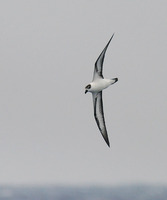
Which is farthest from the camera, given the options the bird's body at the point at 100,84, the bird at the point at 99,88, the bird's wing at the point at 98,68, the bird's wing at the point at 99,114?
the bird's wing at the point at 99,114

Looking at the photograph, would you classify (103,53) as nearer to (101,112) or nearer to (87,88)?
(87,88)

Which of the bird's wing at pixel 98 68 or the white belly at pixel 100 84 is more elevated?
the bird's wing at pixel 98 68

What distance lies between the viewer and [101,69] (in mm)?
61344

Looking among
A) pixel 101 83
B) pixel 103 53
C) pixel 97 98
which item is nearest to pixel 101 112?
pixel 97 98

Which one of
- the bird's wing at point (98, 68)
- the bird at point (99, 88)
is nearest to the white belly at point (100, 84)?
the bird at point (99, 88)

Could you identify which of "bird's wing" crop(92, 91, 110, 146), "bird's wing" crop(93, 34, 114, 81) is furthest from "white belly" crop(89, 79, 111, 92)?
"bird's wing" crop(92, 91, 110, 146)

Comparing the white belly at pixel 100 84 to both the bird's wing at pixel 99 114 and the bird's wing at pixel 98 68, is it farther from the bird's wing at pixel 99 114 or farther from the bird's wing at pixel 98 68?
the bird's wing at pixel 99 114

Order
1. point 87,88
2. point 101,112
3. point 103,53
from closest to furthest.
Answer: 1. point 103,53
2. point 87,88
3. point 101,112

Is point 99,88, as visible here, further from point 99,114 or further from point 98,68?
point 99,114

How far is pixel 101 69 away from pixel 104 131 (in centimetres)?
920

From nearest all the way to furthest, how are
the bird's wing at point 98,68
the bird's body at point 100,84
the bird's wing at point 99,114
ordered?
the bird's wing at point 98,68 < the bird's body at point 100,84 < the bird's wing at point 99,114

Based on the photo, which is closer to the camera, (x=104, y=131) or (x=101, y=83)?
(x=101, y=83)

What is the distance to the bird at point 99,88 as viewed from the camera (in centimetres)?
6088

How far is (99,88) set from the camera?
62.5 meters
